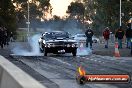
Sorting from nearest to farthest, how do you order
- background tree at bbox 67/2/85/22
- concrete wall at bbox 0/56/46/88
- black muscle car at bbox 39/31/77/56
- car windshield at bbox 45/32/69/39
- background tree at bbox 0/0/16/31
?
concrete wall at bbox 0/56/46/88
black muscle car at bbox 39/31/77/56
car windshield at bbox 45/32/69/39
background tree at bbox 0/0/16/31
background tree at bbox 67/2/85/22

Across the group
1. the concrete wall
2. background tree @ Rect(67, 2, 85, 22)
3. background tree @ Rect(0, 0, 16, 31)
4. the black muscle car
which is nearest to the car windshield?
the black muscle car

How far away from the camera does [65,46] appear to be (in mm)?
27891

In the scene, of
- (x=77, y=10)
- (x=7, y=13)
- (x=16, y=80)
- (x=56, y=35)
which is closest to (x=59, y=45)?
(x=56, y=35)

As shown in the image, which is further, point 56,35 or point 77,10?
point 77,10

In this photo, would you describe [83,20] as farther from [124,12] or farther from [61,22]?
[124,12]

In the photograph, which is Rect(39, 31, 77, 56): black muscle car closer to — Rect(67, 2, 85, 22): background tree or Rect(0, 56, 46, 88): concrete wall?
Rect(0, 56, 46, 88): concrete wall

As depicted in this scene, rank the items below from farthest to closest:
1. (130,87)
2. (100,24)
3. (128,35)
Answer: (100,24)
(128,35)
(130,87)

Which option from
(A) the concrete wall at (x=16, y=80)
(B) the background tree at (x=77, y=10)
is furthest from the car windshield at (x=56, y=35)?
(B) the background tree at (x=77, y=10)

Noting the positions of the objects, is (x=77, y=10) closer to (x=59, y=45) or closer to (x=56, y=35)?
(x=56, y=35)

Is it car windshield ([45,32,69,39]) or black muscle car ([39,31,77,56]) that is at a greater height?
car windshield ([45,32,69,39])

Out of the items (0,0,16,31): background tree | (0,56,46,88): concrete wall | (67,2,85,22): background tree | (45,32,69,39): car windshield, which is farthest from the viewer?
(67,2,85,22): background tree

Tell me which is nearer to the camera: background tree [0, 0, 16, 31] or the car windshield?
the car windshield

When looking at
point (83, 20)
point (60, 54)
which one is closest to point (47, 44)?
point (60, 54)

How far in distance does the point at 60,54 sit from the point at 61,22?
383ft
